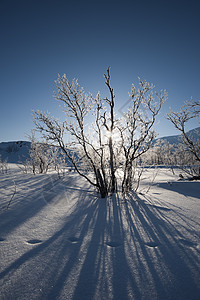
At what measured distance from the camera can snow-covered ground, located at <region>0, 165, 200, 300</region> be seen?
3.00 ft

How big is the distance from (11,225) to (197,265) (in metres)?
2.00

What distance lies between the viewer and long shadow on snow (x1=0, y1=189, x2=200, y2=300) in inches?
35.5

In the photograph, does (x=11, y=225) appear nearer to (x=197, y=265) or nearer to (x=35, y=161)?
(x=197, y=265)

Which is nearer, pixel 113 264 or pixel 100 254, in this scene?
pixel 113 264

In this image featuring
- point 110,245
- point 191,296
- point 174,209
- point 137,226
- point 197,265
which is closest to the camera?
point 191,296

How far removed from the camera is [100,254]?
1272 mm

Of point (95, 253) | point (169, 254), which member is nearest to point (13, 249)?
point (95, 253)

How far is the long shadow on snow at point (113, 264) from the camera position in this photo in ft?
2.96

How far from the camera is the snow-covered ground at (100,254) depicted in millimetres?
915

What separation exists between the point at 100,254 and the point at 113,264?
0.56 ft

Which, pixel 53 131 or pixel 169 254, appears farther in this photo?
pixel 53 131

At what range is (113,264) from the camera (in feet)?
3.74

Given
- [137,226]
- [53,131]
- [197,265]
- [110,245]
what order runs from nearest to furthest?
[197,265], [110,245], [137,226], [53,131]

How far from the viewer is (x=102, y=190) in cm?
329
